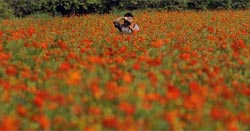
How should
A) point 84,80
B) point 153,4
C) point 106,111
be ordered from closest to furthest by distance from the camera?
1. point 106,111
2. point 84,80
3. point 153,4

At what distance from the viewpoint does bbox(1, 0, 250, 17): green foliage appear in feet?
82.7

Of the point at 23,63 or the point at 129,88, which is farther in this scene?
the point at 23,63

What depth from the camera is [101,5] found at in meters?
25.6

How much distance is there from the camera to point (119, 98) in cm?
453

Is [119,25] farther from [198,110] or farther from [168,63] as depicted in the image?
[198,110]

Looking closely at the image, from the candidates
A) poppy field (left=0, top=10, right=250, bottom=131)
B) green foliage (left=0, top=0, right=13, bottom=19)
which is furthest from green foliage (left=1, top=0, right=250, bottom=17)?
poppy field (left=0, top=10, right=250, bottom=131)

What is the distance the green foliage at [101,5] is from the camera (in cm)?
2520

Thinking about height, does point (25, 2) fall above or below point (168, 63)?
below

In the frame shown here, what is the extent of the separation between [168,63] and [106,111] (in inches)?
84.7

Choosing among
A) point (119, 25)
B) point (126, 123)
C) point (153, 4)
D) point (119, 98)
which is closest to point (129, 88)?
point (119, 98)

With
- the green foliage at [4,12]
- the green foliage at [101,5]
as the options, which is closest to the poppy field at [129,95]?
the green foliage at [4,12]

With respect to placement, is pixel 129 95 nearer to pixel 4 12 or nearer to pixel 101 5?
pixel 4 12

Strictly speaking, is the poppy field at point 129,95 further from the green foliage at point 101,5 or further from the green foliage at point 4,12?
the green foliage at point 101,5

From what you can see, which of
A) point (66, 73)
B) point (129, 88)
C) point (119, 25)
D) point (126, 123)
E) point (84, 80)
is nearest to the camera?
point (126, 123)
